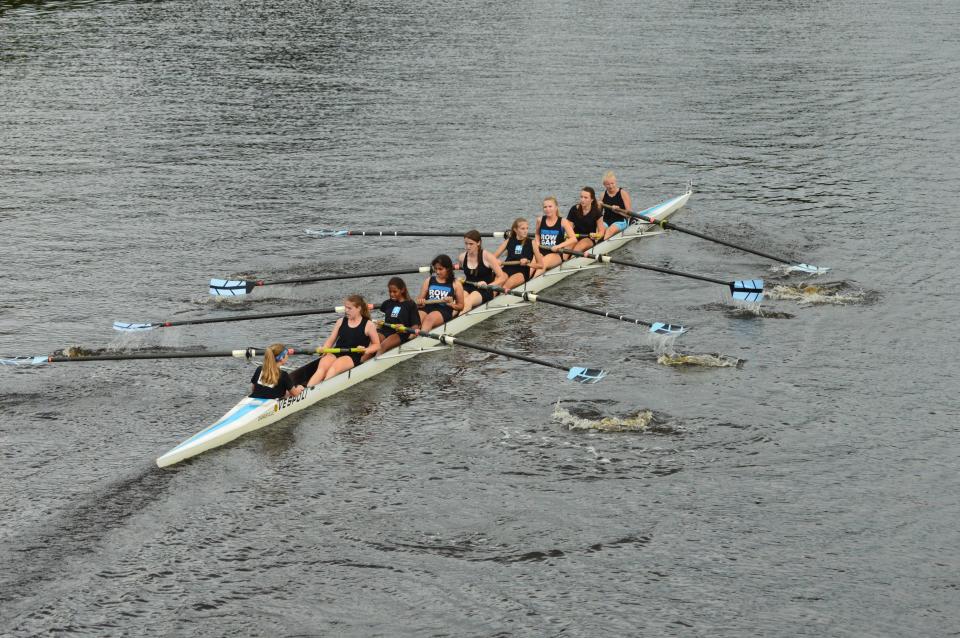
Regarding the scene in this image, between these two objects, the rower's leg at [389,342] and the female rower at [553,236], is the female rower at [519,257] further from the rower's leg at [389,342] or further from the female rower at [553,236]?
the rower's leg at [389,342]

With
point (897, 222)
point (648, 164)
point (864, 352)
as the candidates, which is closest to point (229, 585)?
point (864, 352)

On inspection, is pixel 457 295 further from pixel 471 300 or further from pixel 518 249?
pixel 518 249

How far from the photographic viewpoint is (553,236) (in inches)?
1061

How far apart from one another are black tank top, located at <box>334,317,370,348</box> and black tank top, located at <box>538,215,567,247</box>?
7820mm

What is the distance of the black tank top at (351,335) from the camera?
2036 cm

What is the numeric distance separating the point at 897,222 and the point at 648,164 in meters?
9.18

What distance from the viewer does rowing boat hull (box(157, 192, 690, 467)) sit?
57.9 feet

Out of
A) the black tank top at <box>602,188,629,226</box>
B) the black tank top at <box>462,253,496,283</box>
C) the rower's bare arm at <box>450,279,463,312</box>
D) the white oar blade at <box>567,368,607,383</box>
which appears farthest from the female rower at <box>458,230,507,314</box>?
the black tank top at <box>602,188,629,226</box>

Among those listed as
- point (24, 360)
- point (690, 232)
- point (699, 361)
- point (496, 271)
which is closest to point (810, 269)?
point (690, 232)

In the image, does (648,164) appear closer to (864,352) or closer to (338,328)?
(864,352)

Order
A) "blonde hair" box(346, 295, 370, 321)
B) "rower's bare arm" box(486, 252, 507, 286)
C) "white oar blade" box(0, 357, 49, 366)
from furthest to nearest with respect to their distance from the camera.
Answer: "rower's bare arm" box(486, 252, 507, 286), "blonde hair" box(346, 295, 370, 321), "white oar blade" box(0, 357, 49, 366)

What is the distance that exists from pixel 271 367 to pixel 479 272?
22.3 ft

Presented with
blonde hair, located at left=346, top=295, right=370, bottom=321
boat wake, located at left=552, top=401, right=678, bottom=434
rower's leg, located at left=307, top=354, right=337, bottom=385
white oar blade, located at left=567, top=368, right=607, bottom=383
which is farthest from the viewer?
blonde hair, located at left=346, top=295, right=370, bottom=321

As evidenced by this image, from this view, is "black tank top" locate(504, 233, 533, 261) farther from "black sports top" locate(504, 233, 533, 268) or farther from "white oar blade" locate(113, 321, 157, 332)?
"white oar blade" locate(113, 321, 157, 332)
